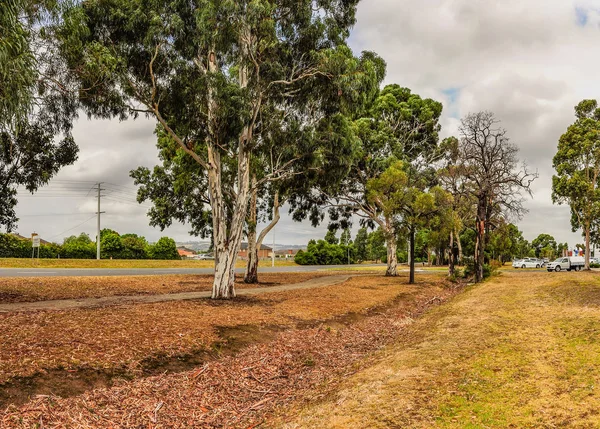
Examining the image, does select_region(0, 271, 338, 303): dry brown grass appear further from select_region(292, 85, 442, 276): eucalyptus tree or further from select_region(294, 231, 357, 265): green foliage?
select_region(294, 231, 357, 265): green foliage

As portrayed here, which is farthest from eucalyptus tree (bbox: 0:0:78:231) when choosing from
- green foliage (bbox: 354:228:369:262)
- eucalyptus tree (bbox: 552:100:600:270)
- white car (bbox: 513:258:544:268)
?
green foliage (bbox: 354:228:369:262)

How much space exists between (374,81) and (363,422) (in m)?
14.5

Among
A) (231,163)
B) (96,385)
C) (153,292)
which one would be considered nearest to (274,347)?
(96,385)

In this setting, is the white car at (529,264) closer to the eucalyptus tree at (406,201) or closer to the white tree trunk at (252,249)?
the eucalyptus tree at (406,201)

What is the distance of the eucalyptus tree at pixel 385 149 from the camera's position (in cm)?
2992

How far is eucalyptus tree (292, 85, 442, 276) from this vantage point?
29922 millimetres

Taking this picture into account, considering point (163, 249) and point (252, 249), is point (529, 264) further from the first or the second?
point (163, 249)

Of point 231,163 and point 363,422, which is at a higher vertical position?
point 231,163

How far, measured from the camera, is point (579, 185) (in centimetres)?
3450

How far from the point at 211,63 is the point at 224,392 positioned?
41.8 feet

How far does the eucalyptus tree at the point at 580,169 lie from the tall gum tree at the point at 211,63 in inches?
1132

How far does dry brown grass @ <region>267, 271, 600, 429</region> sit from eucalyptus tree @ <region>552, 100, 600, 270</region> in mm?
30540

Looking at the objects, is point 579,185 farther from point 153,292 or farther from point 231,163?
point 153,292

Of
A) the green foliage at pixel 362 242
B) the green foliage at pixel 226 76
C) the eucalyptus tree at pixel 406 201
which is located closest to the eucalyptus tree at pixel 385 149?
the eucalyptus tree at pixel 406 201
